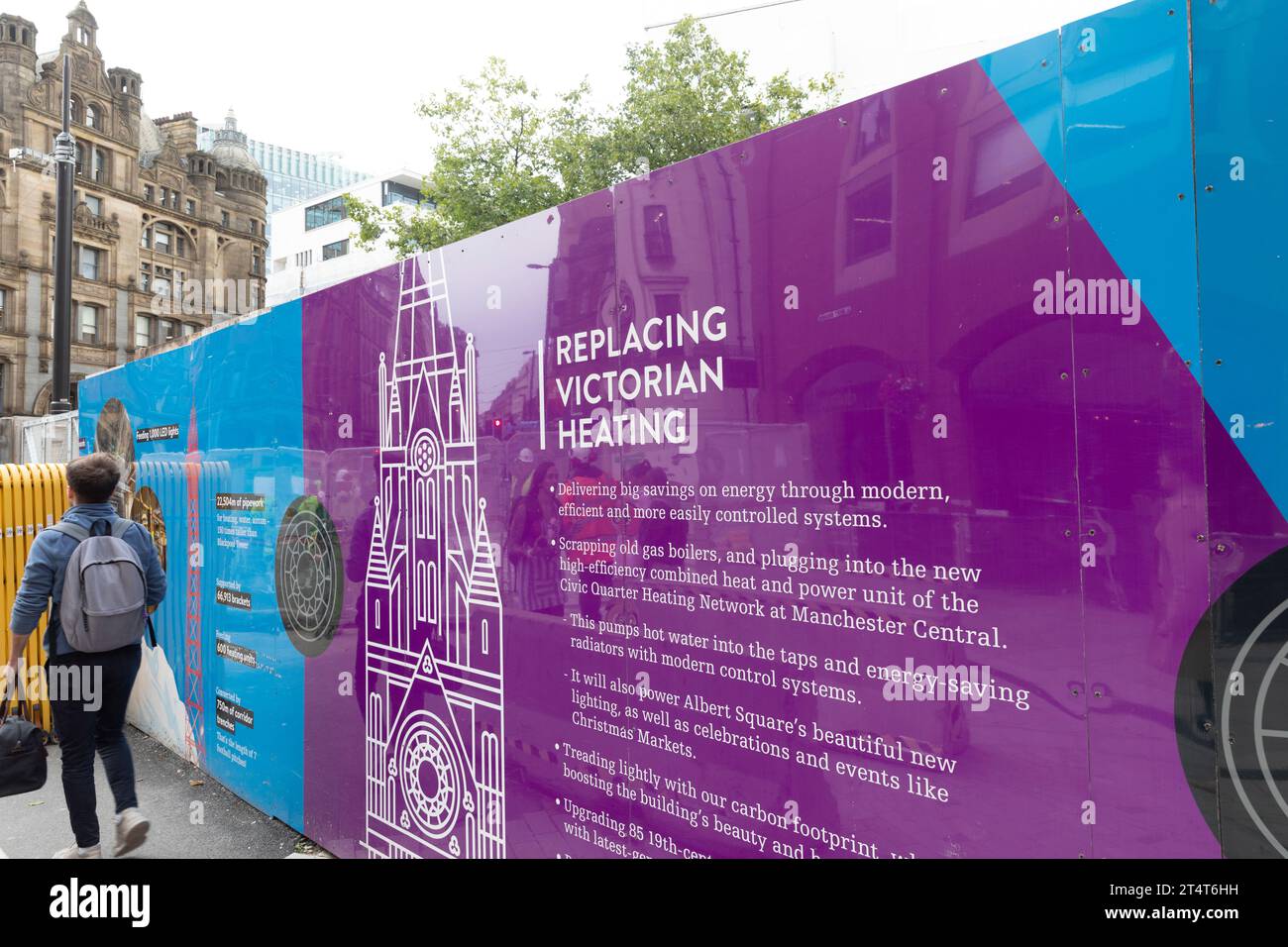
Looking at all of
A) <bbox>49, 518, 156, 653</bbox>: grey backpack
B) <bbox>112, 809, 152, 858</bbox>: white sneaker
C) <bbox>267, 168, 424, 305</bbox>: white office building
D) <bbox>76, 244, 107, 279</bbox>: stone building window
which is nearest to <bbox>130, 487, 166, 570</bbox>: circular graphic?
<bbox>49, 518, 156, 653</bbox>: grey backpack

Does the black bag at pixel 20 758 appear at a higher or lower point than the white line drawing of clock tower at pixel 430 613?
lower

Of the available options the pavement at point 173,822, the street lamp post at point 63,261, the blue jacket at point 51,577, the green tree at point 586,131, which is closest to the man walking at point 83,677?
the blue jacket at point 51,577

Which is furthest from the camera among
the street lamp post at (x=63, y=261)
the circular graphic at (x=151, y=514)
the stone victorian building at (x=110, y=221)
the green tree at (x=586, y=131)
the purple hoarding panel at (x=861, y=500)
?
the stone victorian building at (x=110, y=221)

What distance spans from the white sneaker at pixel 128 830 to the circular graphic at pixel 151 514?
2.35 m

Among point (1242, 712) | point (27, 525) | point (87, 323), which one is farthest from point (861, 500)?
A: point (87, 323)

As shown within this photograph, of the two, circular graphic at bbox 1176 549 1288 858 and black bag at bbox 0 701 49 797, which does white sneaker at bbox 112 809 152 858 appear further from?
circular graphic at bbox 1176 549 1288 858

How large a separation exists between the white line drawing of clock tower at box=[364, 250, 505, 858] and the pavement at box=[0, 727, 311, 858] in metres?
1.01

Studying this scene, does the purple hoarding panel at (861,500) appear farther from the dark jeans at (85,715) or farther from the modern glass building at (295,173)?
the modern glass building at (295,173)

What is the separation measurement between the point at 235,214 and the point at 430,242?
133 feet

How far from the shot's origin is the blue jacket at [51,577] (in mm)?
4344

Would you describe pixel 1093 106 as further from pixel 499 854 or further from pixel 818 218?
pixel 499 854

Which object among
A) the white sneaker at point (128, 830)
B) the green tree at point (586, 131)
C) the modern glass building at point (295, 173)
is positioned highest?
the modern glass building at point (295, 173)

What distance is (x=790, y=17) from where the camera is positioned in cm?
3269

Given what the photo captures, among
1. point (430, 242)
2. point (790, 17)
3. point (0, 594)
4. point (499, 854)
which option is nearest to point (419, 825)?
point (499, 854)
